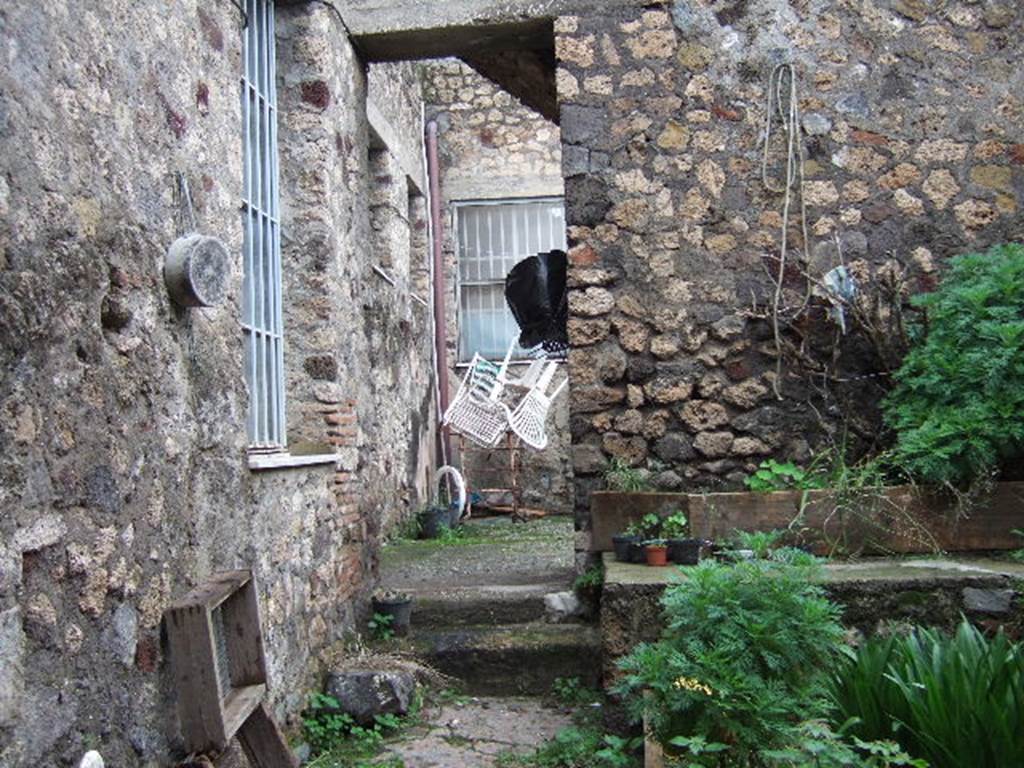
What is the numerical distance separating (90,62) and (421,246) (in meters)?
7.27

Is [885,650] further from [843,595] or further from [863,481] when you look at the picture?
[863,481]

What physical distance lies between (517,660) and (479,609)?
440mm

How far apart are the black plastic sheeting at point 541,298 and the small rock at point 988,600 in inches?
124

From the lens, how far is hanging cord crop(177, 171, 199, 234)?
3146 millimetres

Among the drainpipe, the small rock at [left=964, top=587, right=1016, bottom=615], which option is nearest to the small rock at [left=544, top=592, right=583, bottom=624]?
the small rock at [left=964, top=587, right=1016, bottom=615]

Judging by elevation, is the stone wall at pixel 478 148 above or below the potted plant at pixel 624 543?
above

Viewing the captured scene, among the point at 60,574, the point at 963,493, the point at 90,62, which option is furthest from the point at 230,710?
the point at 963,493

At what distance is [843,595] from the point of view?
13.0 ft

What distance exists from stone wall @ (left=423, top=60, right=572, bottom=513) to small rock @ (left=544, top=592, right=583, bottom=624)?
5.01 metres

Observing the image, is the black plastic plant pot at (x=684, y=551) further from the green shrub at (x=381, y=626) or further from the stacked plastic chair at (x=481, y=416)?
the stacked plastic chair at (x=481, y=416)

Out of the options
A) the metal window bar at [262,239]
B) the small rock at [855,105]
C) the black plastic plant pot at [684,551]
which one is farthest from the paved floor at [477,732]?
the small rock at [855,105]

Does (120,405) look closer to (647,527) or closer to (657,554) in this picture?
(657,554)

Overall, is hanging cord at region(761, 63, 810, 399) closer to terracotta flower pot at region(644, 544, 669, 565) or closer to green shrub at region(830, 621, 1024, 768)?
terracotta flower pot at region(644, 544, 669, 565)

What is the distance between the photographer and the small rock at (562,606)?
5.09 meters
